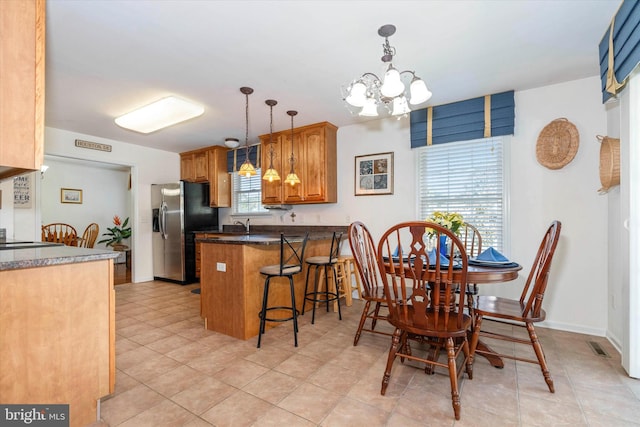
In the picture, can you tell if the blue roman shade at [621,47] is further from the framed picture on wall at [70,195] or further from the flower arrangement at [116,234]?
the framed picture on wall at [70,195]

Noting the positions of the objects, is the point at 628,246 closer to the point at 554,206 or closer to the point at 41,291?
the point at 554,206

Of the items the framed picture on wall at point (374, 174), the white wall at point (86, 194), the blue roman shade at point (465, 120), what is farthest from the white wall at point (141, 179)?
the blue roman shade at point (465, 120)

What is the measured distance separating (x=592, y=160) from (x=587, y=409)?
2239 millimetres

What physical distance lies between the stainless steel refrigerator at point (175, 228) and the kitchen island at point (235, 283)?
232 centimetres

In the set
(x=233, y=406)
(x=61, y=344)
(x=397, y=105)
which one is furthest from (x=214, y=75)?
(x=233, y=406)

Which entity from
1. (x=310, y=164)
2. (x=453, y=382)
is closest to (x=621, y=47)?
(x=453, y=382)

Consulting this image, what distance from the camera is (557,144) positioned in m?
2.92

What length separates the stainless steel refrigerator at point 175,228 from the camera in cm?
497

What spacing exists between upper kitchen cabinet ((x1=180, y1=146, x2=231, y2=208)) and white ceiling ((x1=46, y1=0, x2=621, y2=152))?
192 cm

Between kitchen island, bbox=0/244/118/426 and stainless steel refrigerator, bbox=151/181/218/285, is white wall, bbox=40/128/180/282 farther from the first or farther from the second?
kitchen island, bbox=0/244/118/426

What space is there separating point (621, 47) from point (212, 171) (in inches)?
204

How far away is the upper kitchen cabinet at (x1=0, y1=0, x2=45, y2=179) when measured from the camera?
1.22 meters

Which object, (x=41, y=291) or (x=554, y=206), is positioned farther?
(x=554, y=206)

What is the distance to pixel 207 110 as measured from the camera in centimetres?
359
